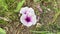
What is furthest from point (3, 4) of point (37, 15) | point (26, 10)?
point (37, 15)

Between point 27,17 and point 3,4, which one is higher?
point 3,4

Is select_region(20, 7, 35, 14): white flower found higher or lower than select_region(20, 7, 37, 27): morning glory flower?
higher

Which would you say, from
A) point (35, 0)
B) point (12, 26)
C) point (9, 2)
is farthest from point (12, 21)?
point (35, 0)

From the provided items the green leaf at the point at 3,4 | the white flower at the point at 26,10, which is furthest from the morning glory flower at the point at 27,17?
the green leaf at the point at 3,4

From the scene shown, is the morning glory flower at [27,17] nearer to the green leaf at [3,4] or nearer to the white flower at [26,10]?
the white flower at [26,10]

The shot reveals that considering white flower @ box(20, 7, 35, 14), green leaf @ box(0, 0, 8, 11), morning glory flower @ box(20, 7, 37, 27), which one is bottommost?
morning glory flower @ box(20, 7, 37, 27)

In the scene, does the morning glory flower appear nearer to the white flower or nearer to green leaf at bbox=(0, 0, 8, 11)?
the white flower

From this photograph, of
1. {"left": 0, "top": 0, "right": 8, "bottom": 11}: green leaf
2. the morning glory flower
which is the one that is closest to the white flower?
the morning glory flower

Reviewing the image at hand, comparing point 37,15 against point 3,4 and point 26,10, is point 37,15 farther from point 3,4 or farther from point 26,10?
point 3,4
